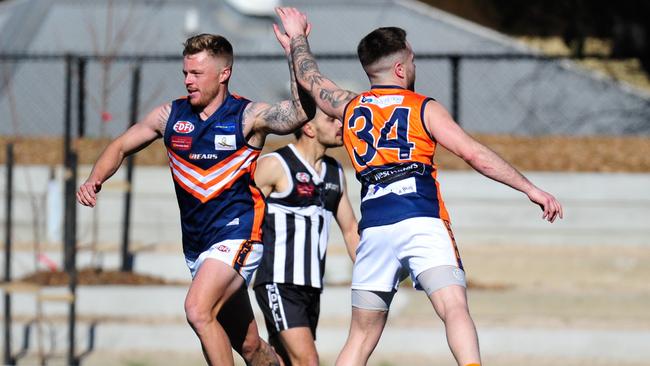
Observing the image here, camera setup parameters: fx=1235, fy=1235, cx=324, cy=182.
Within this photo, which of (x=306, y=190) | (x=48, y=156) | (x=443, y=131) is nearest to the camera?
(x=443, y=131)

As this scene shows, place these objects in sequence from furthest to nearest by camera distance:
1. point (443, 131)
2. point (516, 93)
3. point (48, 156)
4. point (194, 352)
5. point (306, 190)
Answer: point (516, 93) → point (48, 156) → point (194, 352) → point (306, 190) → point (443, 131)

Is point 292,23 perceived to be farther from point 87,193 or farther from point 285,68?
point 285,68

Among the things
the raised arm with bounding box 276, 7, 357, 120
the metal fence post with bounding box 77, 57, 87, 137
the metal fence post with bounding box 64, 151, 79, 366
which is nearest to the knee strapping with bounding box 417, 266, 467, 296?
the raised arm with bounding box 276, 7, 357, 120

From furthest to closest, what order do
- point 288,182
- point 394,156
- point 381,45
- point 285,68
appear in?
point 285,68 < point 288,182 < point 381,45 < point 394,156

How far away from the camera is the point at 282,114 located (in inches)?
279

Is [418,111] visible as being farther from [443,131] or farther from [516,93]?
[516,93]

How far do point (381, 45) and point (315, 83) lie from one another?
0.53 metres

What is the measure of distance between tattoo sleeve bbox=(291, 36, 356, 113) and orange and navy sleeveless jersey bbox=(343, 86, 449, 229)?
9.3 inches

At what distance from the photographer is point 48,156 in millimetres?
16547

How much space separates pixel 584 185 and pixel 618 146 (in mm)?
2470

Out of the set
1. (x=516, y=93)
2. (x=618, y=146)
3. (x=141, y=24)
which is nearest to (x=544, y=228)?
(x=618, y=146)

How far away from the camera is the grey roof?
1864 cm

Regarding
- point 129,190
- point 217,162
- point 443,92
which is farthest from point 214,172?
point 443,92

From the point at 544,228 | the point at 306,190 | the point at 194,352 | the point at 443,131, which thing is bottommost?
the point at 194,352
